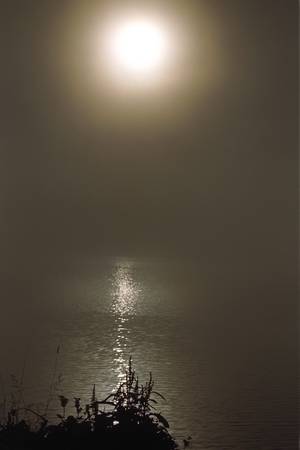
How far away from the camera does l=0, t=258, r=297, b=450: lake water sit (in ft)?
49.6

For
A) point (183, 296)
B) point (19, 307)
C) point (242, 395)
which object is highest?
point (183, 296)

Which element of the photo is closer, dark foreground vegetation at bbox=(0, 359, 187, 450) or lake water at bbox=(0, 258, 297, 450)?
dark foreground vegetation at bbox=(0, 359, 187, 450)

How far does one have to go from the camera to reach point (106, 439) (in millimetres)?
10930

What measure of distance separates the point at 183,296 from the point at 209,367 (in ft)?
90.5

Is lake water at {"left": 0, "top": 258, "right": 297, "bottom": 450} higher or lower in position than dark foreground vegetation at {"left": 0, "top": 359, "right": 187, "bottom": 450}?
higher

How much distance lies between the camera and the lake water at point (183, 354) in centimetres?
1511

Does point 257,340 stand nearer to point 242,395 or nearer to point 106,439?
point 242,395

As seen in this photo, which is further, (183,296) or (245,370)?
(183,296)

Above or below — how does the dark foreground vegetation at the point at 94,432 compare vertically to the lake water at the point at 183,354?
below

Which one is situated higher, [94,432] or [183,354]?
[183,354]

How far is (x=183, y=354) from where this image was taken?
24.0 metres

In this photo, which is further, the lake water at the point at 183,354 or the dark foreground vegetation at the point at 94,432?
the lake water at the point at 183,354

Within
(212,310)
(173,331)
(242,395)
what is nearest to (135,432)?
(242,395)

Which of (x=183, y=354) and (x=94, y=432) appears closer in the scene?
(x=94, y=432)
